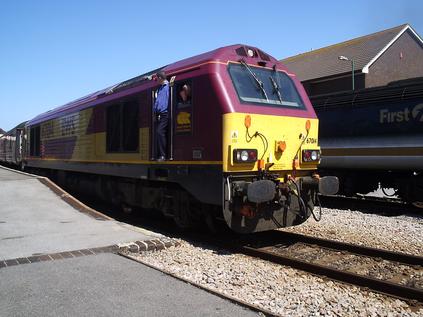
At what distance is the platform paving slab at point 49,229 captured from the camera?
6.93 m

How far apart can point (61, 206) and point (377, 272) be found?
23.4 ft

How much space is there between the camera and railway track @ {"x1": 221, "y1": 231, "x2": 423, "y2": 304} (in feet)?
18.0

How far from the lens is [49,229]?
8.23 meters

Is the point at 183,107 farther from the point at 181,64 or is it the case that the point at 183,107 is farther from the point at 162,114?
the point at 181,64

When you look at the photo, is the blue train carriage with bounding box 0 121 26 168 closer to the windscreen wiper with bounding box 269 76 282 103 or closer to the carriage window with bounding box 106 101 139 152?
the carriage window with bounding box 106 101 139 152

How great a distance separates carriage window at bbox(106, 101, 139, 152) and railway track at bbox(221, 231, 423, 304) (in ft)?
9.93

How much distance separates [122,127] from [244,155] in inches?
146

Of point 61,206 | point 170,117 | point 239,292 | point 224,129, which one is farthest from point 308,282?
point 61,206

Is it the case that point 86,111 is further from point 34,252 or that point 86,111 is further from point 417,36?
point 417,36

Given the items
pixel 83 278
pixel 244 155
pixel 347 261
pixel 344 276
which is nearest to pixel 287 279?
pixel 344 276

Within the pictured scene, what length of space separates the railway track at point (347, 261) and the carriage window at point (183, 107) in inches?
80.5

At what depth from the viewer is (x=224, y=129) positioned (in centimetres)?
694

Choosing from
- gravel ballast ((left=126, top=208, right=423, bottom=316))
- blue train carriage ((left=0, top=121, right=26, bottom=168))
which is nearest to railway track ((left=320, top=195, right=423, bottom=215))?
gravel ballast ((left=126, top=208, right=423, bottom=316))

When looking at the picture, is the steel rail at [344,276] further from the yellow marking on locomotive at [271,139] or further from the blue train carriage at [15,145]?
the blue train carriage at [15,145]
